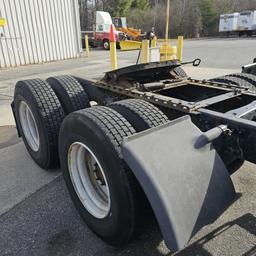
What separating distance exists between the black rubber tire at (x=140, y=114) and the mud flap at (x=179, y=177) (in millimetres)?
320

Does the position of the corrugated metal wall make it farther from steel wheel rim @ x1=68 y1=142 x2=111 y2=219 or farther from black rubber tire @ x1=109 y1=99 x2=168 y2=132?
black rubber tire @ x1=109 y1=99 x2=168 y2=132

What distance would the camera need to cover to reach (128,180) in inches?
72.5

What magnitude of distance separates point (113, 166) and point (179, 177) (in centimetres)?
49

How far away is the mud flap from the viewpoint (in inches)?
59.5

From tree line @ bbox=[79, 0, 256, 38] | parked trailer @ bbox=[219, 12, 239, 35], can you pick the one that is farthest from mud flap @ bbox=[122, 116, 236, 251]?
tree line @ bbox=[79, 0, 256, 38]

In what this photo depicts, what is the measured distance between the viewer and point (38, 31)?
45.8 ft

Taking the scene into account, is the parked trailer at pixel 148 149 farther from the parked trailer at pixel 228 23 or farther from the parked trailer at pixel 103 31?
the parked trailer at pixel 228 23

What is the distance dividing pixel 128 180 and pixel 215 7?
4793 cm

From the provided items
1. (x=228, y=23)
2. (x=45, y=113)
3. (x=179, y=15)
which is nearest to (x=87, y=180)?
(x=45, y=113)

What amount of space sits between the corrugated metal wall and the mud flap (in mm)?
12847

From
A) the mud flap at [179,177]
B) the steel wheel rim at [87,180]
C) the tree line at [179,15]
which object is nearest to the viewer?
the mud flap at [179,177]

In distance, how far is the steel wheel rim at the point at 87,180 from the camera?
2430 mm

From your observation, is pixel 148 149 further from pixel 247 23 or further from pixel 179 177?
pixel 247 23

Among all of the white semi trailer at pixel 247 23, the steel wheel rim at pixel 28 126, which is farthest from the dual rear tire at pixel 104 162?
the white semi trailer at pixel 247 23
